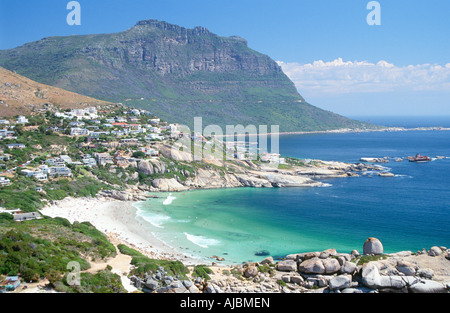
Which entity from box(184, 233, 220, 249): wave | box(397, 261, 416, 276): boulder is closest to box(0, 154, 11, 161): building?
box(184, 233, 220, 249): wave

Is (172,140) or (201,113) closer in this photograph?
(172,140)

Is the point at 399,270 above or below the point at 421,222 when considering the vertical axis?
above

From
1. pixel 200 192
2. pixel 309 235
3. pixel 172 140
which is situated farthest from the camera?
pixel 172 140

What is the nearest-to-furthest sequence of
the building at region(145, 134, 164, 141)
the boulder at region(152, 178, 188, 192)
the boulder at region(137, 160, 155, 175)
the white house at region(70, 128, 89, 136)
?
1. the boulder at region(152, 178, 188, 192)
2. the boulder at region(137, 160, 155, 175)
3. the white house at region(70, 128, 89, 136)
4. the building at region(145, 134, 164, 141)

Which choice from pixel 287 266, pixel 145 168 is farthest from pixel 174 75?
pixel 287 266

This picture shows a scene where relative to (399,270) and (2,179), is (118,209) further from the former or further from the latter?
(399,270)

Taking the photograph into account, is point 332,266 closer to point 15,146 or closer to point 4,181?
point 4,181

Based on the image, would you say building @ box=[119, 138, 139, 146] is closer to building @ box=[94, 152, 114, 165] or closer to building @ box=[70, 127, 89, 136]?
building @ box=[70, 127, 89, 136]
